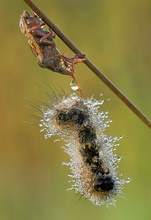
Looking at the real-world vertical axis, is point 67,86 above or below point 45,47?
above

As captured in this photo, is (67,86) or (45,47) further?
(67,86)

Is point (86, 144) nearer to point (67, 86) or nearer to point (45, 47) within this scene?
point (45, 47)

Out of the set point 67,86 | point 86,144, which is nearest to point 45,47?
point 86,144

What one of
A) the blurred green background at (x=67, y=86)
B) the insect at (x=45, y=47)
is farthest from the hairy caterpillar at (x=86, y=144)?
the blurred green background at (x=67, y=86)

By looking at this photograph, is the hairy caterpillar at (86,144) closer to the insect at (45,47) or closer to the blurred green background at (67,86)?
the insect at (45,47)

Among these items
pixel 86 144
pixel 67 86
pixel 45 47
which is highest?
pixel 67 86
